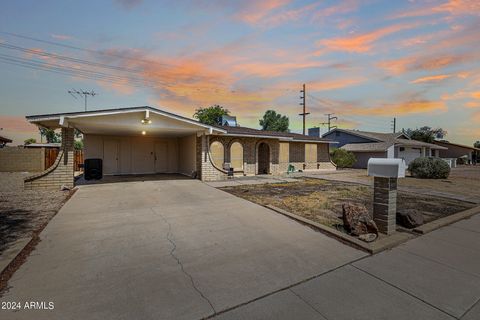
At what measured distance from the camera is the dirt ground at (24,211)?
431 centimetres

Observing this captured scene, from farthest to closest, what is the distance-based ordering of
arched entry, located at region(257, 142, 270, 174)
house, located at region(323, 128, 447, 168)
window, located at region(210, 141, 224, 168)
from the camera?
house, located at region(323, 128, 447, 168) → arched entry, located at region(257, 142, 270, 174) → window, located at region(210, 141, 224, 168)

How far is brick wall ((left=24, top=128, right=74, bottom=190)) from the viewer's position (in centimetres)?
930

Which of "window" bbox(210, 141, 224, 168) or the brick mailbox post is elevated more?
"window" bbox(210, 141, 224, 168)

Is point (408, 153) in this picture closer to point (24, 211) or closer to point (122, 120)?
point (122, 120)

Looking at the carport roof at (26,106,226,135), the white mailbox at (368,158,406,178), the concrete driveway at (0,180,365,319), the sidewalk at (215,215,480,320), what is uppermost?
the carport roof at (26,106,226,135)

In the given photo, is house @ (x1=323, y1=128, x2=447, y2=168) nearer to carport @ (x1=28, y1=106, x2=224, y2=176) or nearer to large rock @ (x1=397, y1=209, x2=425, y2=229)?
carport @ (x1=28, y1=106, x2=224, y2=176)

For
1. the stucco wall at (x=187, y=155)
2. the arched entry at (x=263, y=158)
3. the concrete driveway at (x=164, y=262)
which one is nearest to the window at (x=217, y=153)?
the stucco wall at (x=187, y=155)

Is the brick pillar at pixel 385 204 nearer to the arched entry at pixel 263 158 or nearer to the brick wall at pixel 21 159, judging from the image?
the arched entry at pixel 263 158

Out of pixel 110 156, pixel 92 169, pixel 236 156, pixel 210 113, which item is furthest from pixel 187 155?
pixel 210 113

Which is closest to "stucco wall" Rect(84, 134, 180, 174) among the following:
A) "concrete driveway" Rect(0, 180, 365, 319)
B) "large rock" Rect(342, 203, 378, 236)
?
"concrete driveway" Rect(0, 180, 365, 319)

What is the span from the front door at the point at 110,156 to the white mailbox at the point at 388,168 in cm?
1468

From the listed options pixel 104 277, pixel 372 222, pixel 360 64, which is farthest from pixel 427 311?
pixel 360 64

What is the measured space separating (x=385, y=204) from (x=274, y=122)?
57692mm

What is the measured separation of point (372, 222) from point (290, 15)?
7.44 metres
